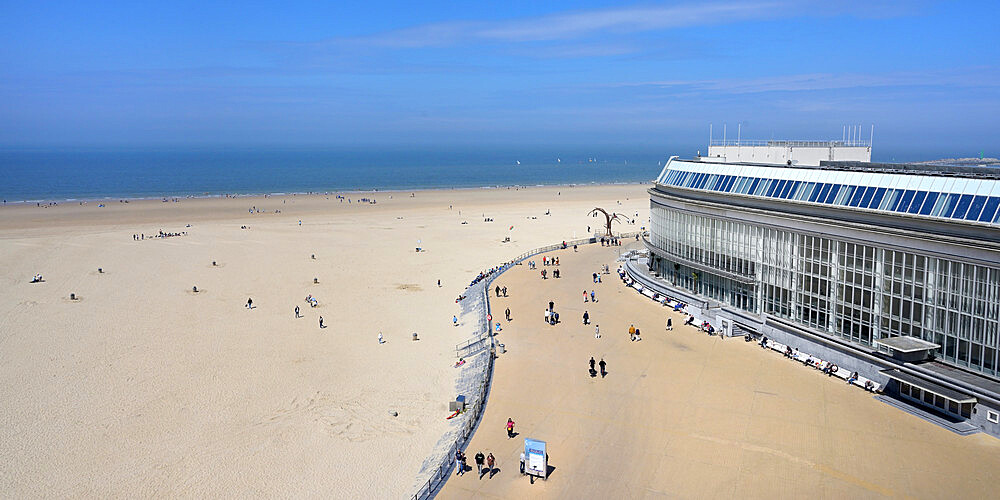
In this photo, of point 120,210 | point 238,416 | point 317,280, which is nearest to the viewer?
point 238,416

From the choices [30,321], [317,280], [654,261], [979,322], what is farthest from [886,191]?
[30,321]

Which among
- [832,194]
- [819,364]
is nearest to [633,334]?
[819,364]

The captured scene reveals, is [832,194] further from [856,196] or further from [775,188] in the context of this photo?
[775,188]

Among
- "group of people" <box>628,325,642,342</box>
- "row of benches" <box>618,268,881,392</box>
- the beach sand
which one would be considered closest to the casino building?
"row of benches" <box>618,268,881,392</box>

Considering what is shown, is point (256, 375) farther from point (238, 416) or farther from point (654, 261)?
point (654, 261)

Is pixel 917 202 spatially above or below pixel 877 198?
below

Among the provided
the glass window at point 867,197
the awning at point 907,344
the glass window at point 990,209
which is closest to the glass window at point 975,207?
the glass window at point 990,209

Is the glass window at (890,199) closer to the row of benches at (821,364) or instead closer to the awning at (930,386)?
the awning at (930,386)

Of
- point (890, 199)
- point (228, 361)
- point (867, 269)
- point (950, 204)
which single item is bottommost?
point (228, 361)
